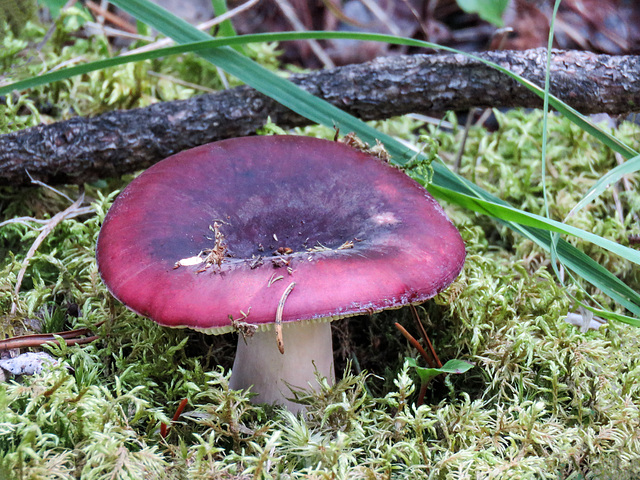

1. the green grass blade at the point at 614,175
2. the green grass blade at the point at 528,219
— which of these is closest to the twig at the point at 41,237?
the green grass blade at the point at 528,219

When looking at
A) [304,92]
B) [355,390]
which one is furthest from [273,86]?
[355,390]

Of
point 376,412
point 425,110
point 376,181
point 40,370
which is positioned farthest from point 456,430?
point 425,110

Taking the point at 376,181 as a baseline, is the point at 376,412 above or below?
below

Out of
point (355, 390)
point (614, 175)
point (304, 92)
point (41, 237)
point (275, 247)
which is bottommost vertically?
point (355, 390)

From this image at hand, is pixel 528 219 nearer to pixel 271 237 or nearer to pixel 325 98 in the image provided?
pixel 271 237

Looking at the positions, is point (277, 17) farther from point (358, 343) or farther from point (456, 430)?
point (456, 430)

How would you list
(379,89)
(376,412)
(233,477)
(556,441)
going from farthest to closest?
(379,89)
(376,412)
(556,441)
(233,477)
